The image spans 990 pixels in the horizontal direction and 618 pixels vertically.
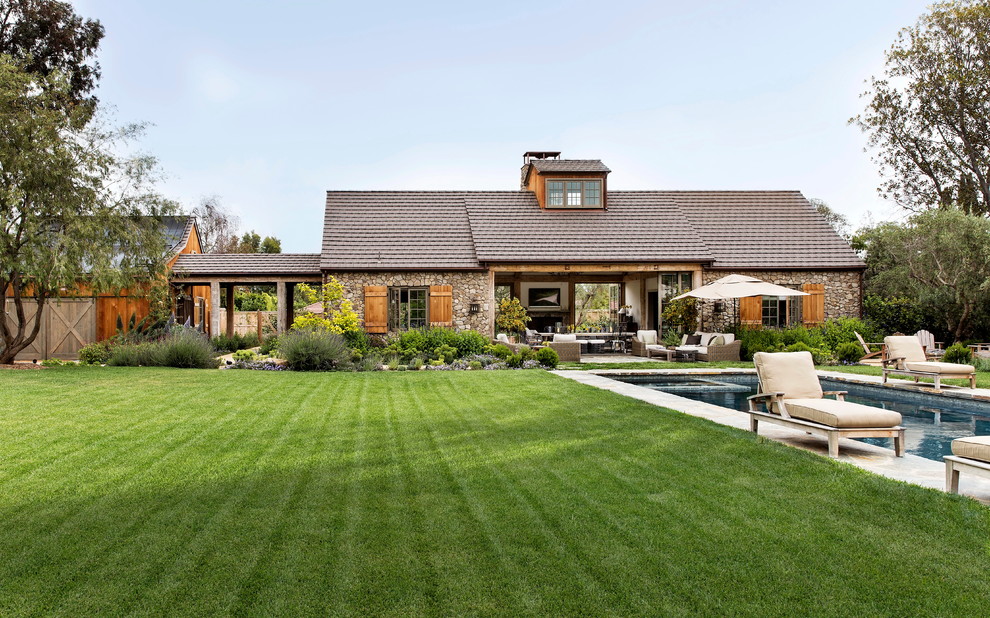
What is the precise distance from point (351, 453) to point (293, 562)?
239 cm

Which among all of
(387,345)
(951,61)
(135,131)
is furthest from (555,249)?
(951,61)

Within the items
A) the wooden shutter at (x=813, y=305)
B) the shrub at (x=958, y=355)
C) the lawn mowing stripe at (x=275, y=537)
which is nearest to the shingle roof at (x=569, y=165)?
the wooden shutter at (x=813, y=305)

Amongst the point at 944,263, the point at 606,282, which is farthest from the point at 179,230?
the point at 944,263

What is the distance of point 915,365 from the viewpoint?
417 inches

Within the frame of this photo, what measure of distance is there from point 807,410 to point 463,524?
3.97 m

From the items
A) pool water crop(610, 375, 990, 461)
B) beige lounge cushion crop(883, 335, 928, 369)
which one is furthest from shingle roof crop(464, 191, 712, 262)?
beige lounge cushion crop(883, 335, 928, 369)

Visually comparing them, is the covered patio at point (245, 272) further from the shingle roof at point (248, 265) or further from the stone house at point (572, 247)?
the stone house at point (572, 247)

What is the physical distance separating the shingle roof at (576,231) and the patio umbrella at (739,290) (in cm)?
223

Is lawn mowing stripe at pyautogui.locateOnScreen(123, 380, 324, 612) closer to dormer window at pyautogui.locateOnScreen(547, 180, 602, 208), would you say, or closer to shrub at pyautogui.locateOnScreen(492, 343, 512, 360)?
shrub at pyautogui.locateOnScreen(492, 343, 512, 360)

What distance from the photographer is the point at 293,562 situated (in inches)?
123

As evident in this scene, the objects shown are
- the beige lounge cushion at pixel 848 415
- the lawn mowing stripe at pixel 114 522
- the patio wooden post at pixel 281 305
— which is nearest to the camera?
the lawn mowing stripe at pixel 114 522

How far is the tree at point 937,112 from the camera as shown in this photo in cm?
2153

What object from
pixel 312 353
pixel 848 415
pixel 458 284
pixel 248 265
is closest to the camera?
pixel 848 415

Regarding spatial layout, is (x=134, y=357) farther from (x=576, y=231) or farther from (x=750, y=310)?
(x=750, y=310)
